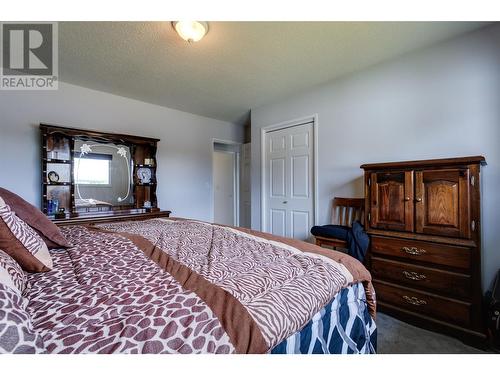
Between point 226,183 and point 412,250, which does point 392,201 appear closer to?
point 412,250

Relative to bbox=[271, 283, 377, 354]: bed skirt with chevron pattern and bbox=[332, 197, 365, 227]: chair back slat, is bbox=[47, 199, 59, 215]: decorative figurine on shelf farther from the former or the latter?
bbox=[332, 197, 365, 227]: chair back slat

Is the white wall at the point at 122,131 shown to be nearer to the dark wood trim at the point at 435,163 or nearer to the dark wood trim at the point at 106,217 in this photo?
the dark wood trim at the point at 106,217

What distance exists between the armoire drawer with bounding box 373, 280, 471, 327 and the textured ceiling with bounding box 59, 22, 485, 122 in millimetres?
2182

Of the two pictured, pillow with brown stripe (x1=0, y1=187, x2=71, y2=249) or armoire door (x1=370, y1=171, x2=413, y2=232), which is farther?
armoire door (x1=370, y1=171, x2=413, y2=232)

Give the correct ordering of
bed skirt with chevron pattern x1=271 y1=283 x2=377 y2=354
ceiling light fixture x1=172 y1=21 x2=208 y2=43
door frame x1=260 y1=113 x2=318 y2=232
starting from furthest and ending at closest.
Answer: door frame x1=260 y1=113 x2=318 y2=232
ceiling light fixture x1=172 y1=21 x2=208 y2=43
bed skirt with chevron pattern x1=271 y1=283 x2=377 y2=354

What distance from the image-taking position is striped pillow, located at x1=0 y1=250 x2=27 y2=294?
0.62 meters

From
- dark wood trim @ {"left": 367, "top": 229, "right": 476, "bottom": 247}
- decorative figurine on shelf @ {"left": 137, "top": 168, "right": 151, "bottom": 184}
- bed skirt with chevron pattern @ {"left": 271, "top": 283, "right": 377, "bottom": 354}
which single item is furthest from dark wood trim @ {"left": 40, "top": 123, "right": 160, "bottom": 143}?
bed skirt with chevron pattern @ {"left": 271, "top": 283, "right": 377, "bottom": 354}

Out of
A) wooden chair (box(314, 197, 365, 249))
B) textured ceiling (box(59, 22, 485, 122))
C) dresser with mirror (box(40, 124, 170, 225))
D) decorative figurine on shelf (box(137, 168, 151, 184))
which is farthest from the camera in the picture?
decorative figurine on shelf (box(137, 168, 151, 184))

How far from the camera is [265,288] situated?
31.5 inches

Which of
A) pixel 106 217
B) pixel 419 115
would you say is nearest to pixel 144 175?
pixel 106 217

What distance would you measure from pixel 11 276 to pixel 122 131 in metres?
3.04

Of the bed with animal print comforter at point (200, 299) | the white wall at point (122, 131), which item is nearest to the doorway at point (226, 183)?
the white wall at point (122, 131)

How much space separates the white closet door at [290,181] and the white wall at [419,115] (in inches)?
8.2

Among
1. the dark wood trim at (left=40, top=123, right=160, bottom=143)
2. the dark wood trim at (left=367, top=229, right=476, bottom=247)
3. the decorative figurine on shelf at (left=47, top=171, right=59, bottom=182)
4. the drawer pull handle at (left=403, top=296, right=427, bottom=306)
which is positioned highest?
the dark wood trim at (left=40, top=123, right=160, bottom=143)
